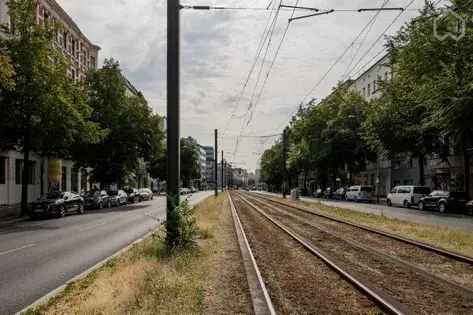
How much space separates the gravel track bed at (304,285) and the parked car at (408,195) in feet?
91.6

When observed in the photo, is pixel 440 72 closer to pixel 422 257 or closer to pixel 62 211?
pixel 422 257

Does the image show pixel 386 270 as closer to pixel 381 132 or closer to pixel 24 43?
pixel 24 43

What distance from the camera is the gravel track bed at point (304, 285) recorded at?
268 inches

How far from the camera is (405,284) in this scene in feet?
27.6

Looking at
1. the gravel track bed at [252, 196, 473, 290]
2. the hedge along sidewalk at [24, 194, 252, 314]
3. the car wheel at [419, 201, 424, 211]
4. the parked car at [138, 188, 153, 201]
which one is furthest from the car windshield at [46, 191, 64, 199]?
the car wheel at [419, 201, 424, 211]

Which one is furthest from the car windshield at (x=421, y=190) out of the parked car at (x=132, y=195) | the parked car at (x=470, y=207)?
the parked car at (x=132, y=195)

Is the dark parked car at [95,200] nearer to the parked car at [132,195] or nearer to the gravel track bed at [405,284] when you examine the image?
the parked car at [132,195]

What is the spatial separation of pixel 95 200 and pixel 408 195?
24.2 metres

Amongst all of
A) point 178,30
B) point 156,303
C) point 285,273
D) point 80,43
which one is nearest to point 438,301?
Result: point 285,273

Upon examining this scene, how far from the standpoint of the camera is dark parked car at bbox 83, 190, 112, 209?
36.6 m

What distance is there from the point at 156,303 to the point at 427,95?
27885 mm

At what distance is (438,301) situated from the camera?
7.17 m

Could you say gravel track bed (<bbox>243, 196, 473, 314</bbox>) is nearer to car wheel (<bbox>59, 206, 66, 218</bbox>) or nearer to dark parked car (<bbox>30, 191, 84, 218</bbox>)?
dark parked car (<bbox>30, 191, 84, 218</bbox>)

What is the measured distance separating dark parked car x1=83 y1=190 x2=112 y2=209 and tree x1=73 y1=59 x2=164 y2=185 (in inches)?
143
